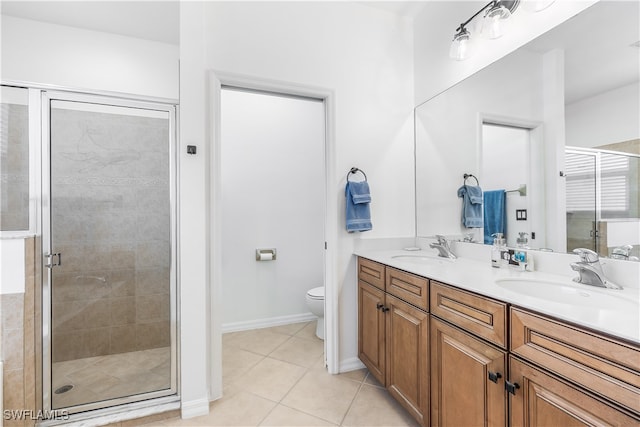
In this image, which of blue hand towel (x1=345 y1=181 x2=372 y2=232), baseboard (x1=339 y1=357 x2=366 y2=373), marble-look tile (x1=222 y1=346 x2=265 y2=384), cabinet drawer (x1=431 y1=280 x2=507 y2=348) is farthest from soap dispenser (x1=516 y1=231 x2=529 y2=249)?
marble-look tile (x1=222 y1=346 x2=265 y2=384)

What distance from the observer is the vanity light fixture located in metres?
1.56

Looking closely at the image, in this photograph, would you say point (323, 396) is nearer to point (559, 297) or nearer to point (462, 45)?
point (559, 297)

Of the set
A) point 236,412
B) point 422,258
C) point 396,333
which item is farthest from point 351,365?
point 422,258

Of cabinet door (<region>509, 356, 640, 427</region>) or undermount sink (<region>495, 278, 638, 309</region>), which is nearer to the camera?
cabinet door (<region>509, 356, 640, 427</region>)

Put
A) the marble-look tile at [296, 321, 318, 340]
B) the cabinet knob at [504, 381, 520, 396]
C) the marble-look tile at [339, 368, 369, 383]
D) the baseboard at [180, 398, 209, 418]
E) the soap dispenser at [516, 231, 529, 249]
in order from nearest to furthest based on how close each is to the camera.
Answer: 1. the cabinet knob at [504, 381, 520, 396]
2. the soap dispenser at [516, 231, 529, 249]
3. the baseboard at [180, 398, 209, 418]
4. the marble-look tile at [339, 368, 369, 383]
5. the marble-look tile at [296, 321, 318, 340]

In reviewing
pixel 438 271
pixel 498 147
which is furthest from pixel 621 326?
pixel 498 147

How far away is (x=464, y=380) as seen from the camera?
3.76 ft

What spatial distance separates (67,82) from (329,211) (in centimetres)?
218

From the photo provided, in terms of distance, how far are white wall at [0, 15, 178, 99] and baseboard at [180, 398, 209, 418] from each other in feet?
7.12

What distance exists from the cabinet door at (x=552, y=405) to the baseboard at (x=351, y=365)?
1312 millimetres

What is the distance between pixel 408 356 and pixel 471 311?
1.84 ft

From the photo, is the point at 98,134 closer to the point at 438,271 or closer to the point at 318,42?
the point at 318,42

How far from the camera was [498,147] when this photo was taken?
1691 mm

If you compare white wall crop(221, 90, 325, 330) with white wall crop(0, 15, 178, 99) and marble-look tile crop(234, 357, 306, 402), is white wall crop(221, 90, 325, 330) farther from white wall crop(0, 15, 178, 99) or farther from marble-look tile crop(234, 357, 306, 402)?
marble-look tile crop(234, 357, 306, 402)
